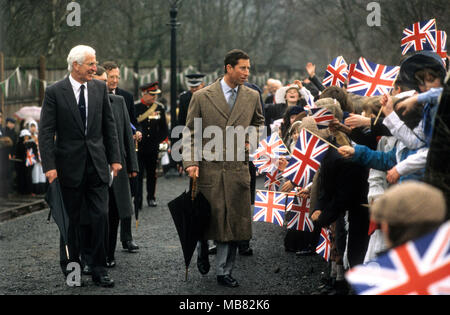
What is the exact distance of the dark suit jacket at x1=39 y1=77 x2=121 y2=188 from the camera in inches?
271

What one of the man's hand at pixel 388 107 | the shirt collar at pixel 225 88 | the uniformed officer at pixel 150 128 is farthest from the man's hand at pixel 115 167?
the uniformed officer at pixel 150 128

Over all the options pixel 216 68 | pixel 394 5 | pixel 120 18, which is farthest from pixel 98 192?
pixel 216 68

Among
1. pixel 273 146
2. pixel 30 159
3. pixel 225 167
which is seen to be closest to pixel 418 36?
pixel 273 146

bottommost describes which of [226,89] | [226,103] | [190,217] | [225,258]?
[225,258]

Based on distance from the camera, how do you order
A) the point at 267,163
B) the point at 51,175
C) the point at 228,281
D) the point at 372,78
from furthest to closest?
the point at 267,163, the point at 372,78, the point at 228,281, the point at 51,175

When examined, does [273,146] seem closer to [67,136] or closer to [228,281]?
[228,281]

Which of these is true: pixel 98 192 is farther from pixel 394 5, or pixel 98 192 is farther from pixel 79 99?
pixel 394 5

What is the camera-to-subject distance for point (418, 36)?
7.80 metres

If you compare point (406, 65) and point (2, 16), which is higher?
point (2, 16)

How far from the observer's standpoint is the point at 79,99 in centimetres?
702

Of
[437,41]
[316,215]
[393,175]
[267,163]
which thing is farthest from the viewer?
[267,163]

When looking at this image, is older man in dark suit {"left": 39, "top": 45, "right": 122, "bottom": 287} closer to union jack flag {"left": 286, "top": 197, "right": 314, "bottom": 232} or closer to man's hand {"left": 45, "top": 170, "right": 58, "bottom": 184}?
man's hand {"left": 45, "top": 170, "right": 58, "bottom": 184}

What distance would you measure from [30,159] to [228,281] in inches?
372

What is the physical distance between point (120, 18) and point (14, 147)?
12.7 metres
